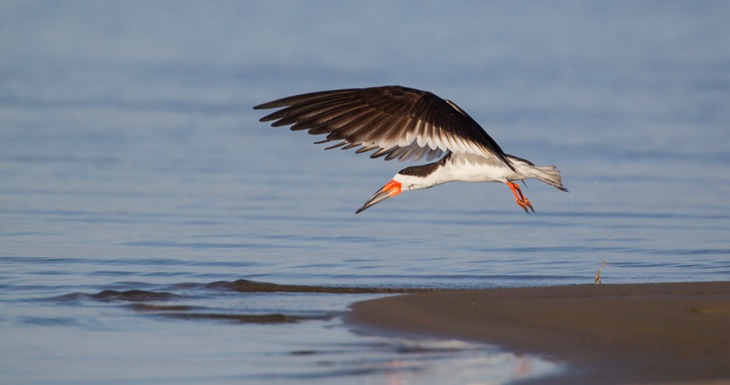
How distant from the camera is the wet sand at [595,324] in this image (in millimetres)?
6754

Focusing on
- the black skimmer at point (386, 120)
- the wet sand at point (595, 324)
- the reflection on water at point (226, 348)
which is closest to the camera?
the reflection on water at point (226, 348)

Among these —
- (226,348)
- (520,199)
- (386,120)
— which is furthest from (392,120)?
(226,348)

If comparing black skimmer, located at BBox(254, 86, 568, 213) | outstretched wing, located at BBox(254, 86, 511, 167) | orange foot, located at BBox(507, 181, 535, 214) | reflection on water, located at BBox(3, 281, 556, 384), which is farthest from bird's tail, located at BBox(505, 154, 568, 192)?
reflection on water, located at BBox(3, 281, 556, 384)

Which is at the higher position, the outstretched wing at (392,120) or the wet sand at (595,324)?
the outstretched wing at (392,120)

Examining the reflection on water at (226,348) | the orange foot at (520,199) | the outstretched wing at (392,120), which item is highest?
the outstretched wing at (392,120)

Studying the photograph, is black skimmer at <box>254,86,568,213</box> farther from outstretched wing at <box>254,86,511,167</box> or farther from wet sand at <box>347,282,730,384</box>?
wet sand at <box>347,282,730,384</box>

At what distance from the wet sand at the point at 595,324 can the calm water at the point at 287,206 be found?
27 centimetres

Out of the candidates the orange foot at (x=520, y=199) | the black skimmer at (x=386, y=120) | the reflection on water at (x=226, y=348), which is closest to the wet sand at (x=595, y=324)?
the reflection on water at (x=226, y=348)

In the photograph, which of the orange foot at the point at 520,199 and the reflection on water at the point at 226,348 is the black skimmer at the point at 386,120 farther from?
the reflection on water at the point at 226,348

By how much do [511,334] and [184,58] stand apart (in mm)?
17212

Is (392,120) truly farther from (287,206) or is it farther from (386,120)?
(287,206)

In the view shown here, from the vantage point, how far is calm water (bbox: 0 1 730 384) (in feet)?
23.5

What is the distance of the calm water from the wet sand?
272 mm

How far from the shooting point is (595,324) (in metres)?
7.55
